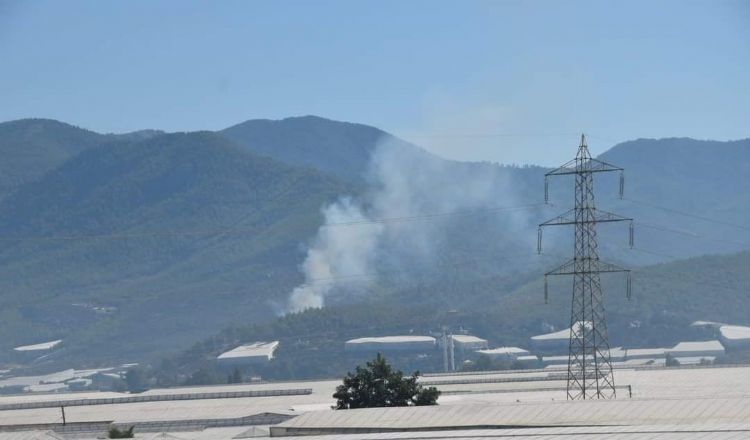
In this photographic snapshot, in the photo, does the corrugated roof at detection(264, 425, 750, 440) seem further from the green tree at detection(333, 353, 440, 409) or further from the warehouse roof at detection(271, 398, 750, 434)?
the green tree at detection(333, 353, 440, 409)

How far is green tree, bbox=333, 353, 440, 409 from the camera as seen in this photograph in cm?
9606

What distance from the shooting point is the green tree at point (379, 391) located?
9606 centimetres

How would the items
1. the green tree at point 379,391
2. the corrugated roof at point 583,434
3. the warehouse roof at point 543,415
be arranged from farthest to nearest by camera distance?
the green tree at point 379,391 < the warehouse roof at point 543,415 < the corrugated roof at point 583,434

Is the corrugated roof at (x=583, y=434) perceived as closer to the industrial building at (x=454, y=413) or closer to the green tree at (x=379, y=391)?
the industrial building at (x=454, y=413)

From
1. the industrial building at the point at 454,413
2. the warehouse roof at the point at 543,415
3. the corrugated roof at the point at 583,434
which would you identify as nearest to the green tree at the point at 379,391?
the industrial building at the point at 454,413

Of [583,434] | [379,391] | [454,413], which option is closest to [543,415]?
[454,413]

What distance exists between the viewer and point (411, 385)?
321 ft

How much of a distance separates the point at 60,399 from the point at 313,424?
71.9 m

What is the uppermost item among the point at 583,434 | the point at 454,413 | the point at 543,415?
the point at 454,413

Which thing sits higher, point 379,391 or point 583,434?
point 379,391

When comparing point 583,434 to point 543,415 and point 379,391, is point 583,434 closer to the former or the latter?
point 543,415

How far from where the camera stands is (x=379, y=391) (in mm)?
96375

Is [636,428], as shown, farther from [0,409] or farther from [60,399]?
[60,399]

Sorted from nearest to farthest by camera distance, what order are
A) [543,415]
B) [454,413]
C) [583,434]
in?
1. [583,434]
2. [543,415]
3. [454,413]
